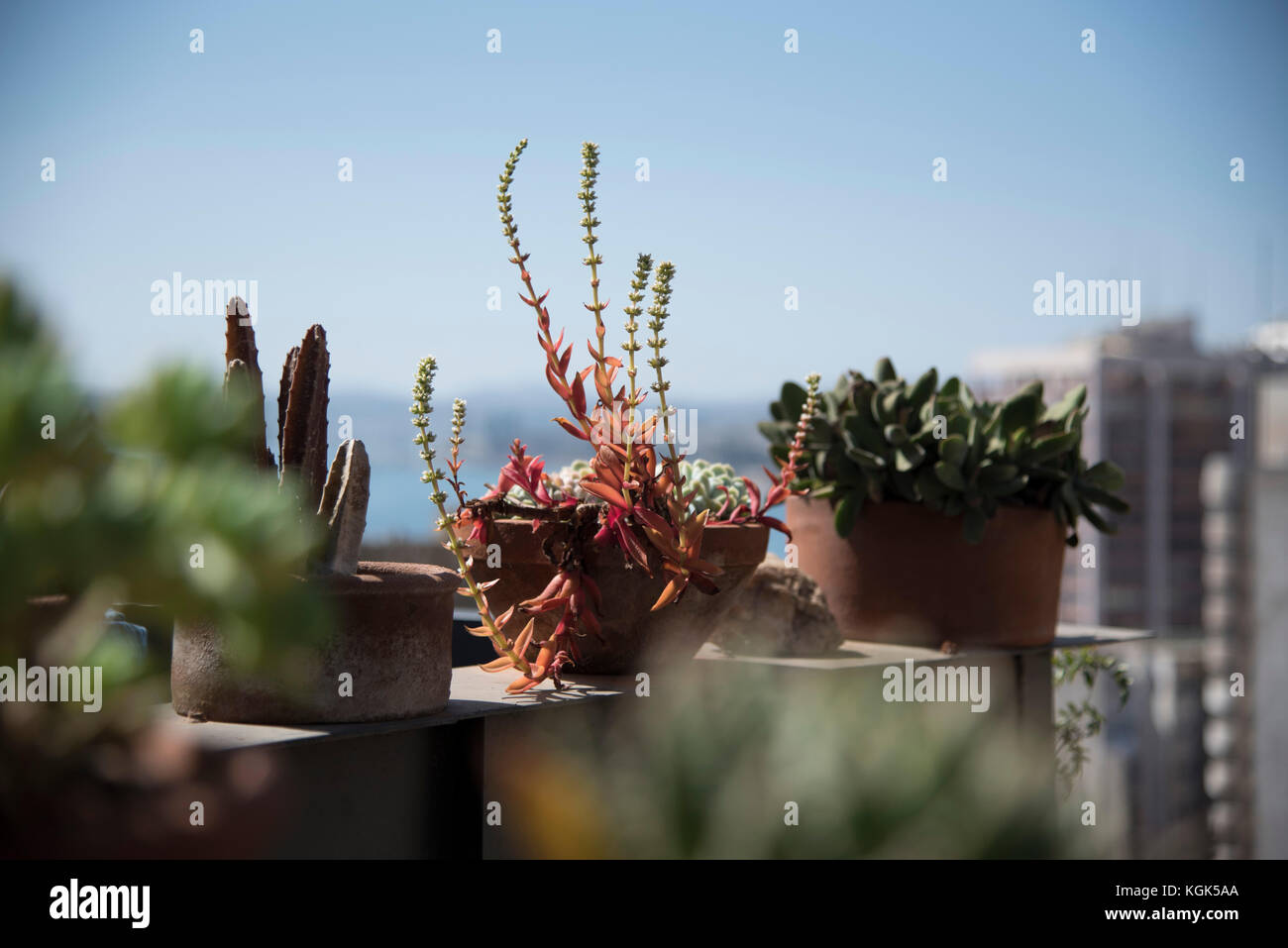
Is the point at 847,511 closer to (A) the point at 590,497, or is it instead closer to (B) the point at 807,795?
(A) the point at 590,497

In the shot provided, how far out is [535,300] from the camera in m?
1.83

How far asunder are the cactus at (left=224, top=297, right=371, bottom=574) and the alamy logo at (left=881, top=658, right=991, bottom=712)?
1.14 m

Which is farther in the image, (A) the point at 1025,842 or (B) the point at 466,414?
(B) the point at 466,414

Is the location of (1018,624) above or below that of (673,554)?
below

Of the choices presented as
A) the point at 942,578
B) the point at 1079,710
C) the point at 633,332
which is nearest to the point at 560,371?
the point at 633,332

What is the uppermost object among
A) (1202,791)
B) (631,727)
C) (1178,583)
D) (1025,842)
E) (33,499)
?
(33,499)

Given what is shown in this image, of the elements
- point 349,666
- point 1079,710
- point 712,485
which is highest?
point 712,485

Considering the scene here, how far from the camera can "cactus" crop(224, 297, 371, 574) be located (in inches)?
58.7

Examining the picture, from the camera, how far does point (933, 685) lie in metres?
2.29

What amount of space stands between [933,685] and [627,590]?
2.47 ft

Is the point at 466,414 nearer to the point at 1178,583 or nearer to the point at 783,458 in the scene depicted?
the point at 783,458

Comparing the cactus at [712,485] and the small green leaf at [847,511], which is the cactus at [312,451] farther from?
the small green leaf at [847,511]

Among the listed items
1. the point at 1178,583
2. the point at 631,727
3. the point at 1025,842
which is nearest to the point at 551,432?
the point at 631,727
